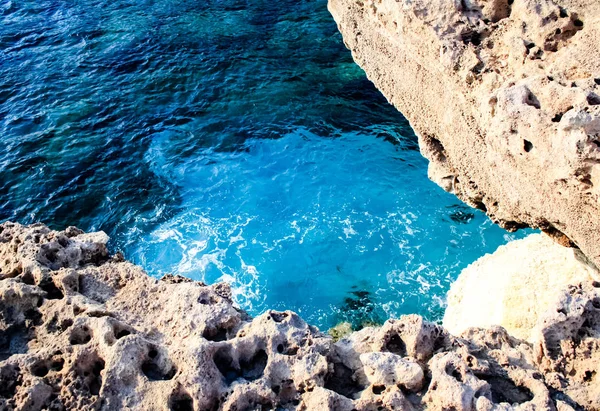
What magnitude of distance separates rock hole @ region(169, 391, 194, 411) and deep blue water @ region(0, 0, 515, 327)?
7.60 metres

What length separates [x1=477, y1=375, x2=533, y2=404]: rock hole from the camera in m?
5.38

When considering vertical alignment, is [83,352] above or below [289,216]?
above

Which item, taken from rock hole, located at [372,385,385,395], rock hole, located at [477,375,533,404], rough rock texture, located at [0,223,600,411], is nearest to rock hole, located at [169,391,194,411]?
rough rock texture, located at [0,223,600,411]

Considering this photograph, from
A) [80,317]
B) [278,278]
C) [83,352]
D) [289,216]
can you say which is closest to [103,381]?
[83,352]

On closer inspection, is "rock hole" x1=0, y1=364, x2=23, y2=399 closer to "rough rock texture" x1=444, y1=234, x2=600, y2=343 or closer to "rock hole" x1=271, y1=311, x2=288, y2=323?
"rock hole" x1=271, y1=311, x2=288, y2=323

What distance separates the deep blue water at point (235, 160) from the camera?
1411 centimetres

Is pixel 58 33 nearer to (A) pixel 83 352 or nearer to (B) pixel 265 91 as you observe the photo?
(B) pixel 265 91

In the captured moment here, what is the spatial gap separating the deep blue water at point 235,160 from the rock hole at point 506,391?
7298mm

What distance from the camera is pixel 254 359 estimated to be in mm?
5926

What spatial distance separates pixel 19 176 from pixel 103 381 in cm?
1342

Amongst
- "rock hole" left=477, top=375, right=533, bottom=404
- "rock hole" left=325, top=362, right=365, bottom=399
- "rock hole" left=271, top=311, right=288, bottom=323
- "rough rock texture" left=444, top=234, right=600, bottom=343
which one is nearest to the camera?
"rock hole" left=477, top=375, right=533, bottom=404

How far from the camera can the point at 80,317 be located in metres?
6.10

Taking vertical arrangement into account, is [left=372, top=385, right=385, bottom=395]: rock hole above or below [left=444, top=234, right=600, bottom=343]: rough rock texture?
above

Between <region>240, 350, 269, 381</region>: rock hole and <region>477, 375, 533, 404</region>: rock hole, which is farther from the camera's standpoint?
<region>240, 350, 269, 381</region>: rock hole
